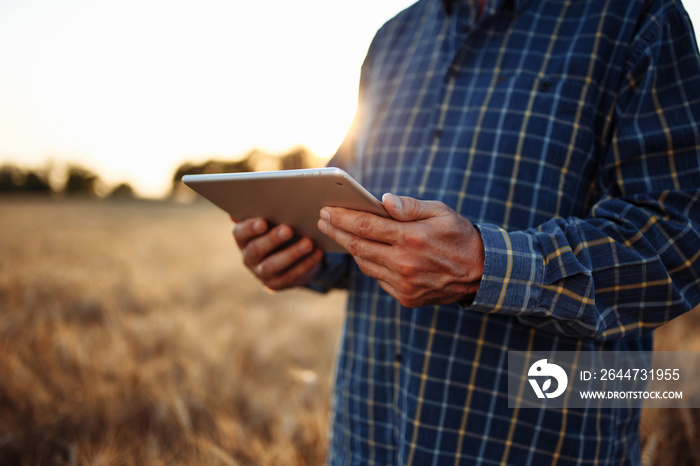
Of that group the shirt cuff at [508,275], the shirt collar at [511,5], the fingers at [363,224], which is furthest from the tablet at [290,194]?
the shirt collar at [511,5]

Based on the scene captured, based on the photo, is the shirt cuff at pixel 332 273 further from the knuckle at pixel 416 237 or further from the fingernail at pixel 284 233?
the knuckle at pixel 416 237

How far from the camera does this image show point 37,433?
2.25 meters

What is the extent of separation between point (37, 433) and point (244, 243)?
200 centimetres

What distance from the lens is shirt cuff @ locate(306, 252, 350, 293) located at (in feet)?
4.81

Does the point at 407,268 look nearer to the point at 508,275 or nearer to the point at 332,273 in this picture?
the point at 508,275

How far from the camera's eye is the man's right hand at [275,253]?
1.20 m

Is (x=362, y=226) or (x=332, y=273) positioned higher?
(x=362, y=226)

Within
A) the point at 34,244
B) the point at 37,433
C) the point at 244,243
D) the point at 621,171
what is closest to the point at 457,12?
the point at 621,171

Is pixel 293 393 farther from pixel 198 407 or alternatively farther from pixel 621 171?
pixel 621 171

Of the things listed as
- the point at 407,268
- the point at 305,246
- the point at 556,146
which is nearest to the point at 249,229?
the point at 305,246

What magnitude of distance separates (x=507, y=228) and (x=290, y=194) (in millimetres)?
617

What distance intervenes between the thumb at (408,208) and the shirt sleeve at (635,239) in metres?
0.14

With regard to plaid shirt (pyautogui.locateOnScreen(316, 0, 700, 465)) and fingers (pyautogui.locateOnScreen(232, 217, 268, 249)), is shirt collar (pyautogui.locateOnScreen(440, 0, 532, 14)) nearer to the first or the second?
plaid shirt (pyautogui.locateOnScreen(316, 0, 700, 465))

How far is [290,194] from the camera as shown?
0.94 metres
